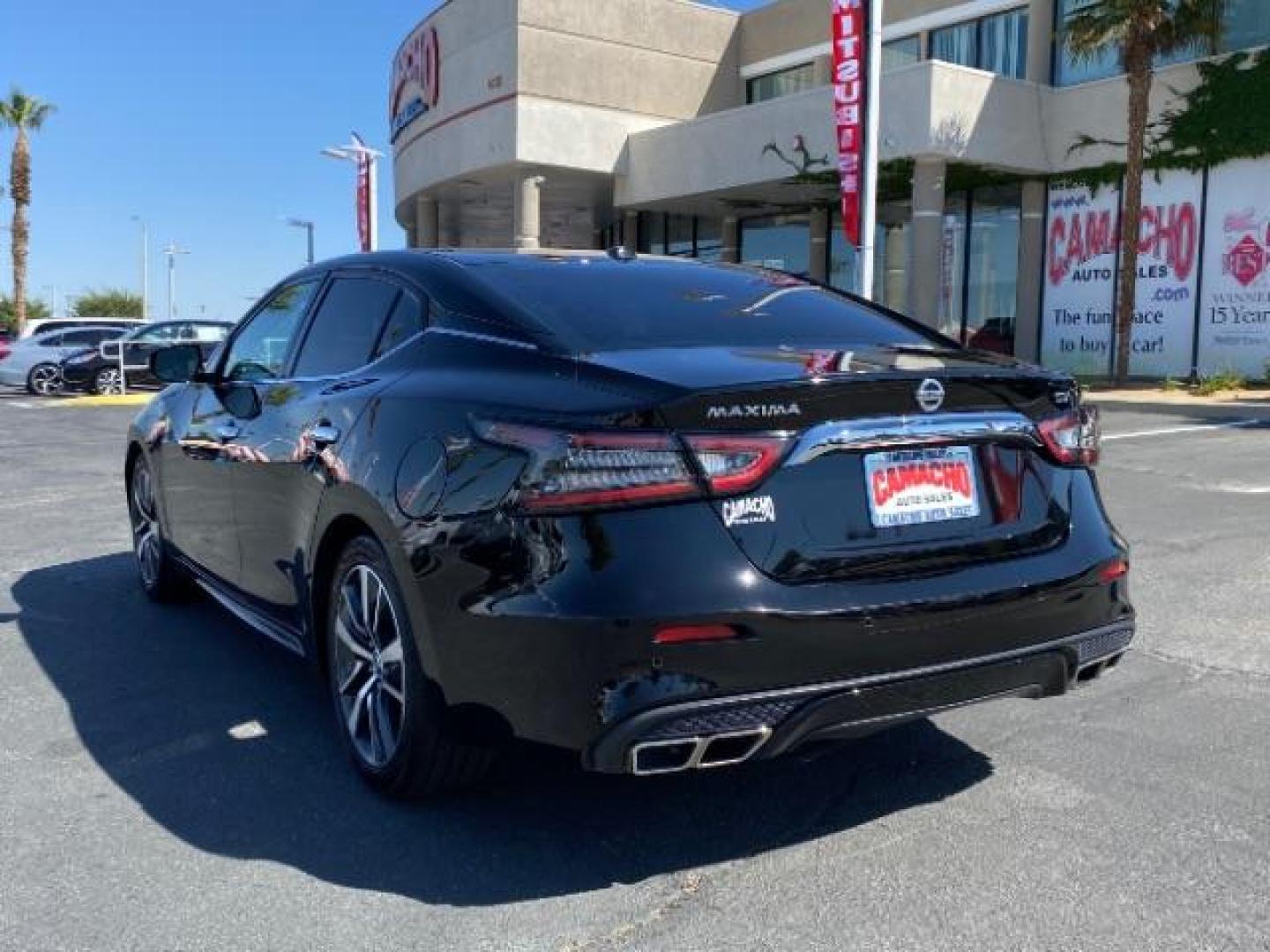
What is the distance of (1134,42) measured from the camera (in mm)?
20578

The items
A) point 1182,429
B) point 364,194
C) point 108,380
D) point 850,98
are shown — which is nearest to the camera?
point 1182,429

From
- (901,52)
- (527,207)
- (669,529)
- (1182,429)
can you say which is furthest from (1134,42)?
(669,529)

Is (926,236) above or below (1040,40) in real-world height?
below

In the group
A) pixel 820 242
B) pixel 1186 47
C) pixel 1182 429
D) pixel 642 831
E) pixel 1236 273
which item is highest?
pixel 1186 47

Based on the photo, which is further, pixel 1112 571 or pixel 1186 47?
pixel 1186 47

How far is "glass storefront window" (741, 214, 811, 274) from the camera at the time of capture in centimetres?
2961

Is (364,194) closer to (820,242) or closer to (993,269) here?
(820,242)

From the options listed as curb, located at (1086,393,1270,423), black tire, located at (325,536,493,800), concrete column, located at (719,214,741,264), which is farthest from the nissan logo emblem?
concrete column, located at (719,214,741,264)

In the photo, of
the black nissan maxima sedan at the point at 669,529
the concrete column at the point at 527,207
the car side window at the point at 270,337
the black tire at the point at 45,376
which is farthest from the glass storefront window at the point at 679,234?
the black nissan maxima sedan at the point at 669,529

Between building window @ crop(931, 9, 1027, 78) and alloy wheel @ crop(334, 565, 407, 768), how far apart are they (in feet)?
79.5

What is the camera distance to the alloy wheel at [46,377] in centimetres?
2516

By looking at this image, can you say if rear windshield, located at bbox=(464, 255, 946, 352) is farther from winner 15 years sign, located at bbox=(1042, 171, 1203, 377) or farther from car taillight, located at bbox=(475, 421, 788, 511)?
winner 15 years sign, located at bbox=(1042, 171, 1203, 377)

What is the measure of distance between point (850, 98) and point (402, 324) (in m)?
18.0

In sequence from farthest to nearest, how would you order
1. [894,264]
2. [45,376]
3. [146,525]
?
[894,264]
[45,376]
[146,525]
